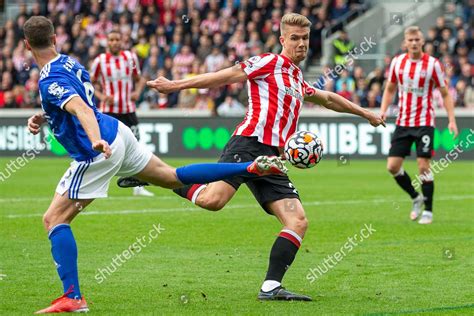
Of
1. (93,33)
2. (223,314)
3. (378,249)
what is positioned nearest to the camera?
(223,314)

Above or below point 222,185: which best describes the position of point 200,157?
below

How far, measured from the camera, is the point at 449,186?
61.3 feet

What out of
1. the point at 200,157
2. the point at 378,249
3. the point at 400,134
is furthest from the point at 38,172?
the point at 378,249

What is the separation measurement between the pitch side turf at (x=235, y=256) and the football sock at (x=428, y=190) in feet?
0.80

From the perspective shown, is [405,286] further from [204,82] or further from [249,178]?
[204,82]

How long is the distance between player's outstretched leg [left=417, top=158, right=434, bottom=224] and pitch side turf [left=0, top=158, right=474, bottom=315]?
17 centimetres

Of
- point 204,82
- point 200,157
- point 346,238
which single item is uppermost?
point 204,82

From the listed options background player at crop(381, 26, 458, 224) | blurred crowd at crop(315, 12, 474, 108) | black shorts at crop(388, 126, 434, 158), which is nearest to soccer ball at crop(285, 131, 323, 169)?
background player at crop(381, 26, 458, 224)

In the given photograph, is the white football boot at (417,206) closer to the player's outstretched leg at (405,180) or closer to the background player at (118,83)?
the player's outstretched leg at (405,180)

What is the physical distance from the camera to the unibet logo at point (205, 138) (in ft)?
81.6

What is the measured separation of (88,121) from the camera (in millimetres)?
7102

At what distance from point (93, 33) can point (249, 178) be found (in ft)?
76.2

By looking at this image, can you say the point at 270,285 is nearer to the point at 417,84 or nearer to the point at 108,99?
the point at 417,84

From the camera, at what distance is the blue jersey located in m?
7.25
